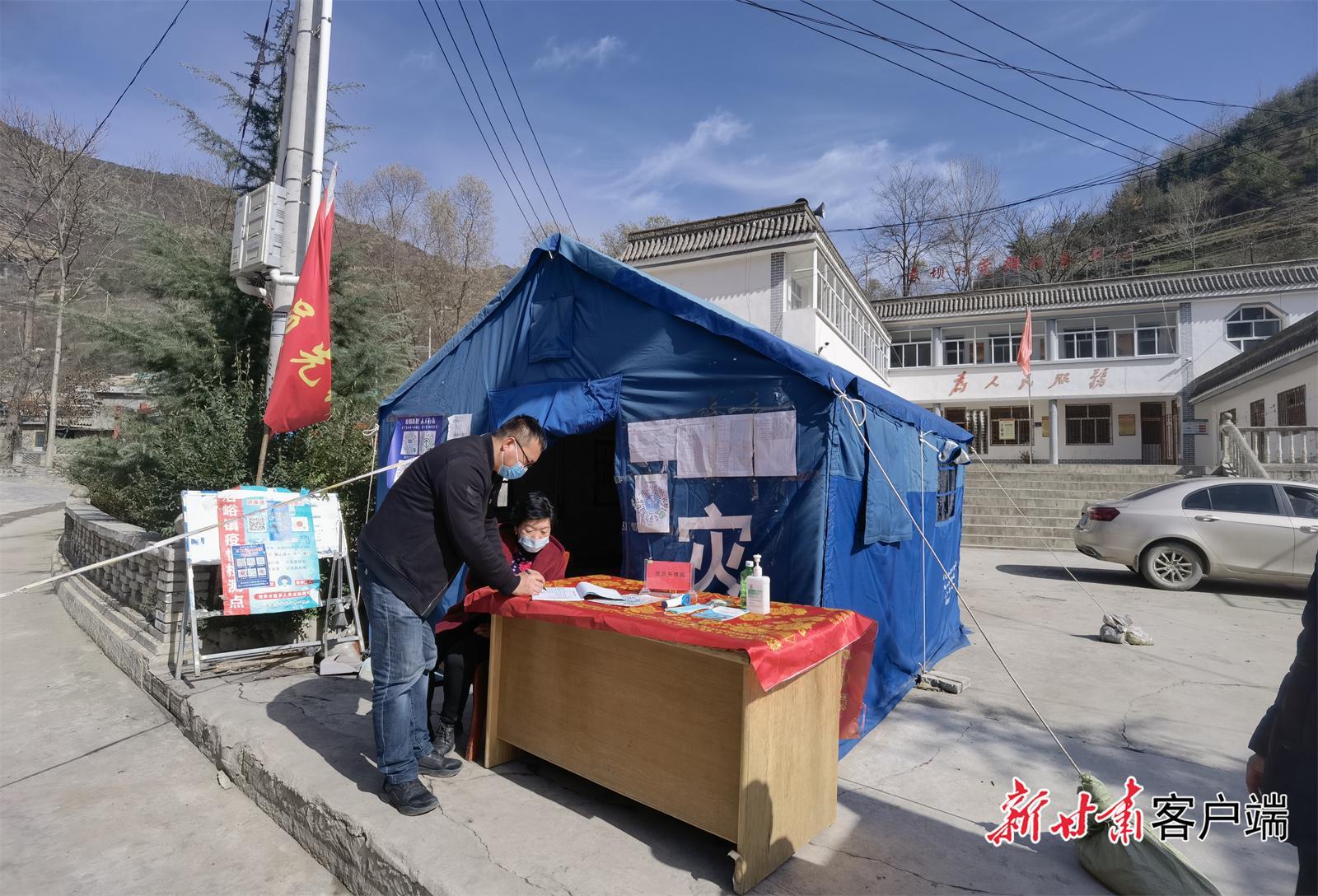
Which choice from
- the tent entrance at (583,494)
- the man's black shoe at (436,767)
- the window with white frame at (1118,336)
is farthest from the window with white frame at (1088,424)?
the man's black shoe at (436,767)

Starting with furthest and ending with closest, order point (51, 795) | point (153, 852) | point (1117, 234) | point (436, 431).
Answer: point (1117, 234) < point (436, 431) < point (51, 795) < point (153, 852)

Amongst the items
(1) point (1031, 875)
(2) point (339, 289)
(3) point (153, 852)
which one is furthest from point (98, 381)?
(1) point (1031, 875)

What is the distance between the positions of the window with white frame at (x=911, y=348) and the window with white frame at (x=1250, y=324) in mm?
10477

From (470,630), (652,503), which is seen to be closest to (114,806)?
(470,630)

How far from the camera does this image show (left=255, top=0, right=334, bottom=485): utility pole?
6.46 meters

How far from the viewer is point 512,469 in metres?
3.35

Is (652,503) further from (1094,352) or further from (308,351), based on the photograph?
(1094,352)

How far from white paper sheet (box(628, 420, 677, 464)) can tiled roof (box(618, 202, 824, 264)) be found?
15759 mm

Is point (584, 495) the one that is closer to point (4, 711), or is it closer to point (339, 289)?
point (4, 711)

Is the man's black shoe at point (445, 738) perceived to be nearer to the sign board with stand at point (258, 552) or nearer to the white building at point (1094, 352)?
the sign board with stand at point (258, 552)

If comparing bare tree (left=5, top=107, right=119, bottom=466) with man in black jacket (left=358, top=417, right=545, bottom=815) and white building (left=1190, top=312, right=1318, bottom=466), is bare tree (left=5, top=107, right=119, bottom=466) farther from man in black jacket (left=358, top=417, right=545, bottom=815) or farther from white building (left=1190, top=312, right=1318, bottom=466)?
white building (left=1190, top=312, right=1318, bottom=466)

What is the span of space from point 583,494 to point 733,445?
4221mm

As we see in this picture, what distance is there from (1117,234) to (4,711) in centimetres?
6208

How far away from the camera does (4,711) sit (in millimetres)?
5078
